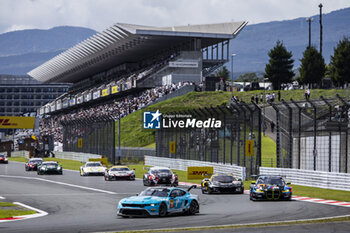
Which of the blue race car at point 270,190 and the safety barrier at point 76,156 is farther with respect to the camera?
the safety barrier at point 76,156

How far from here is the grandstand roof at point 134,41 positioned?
284 ft

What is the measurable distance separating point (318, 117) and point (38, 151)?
→ 5732 centimetres

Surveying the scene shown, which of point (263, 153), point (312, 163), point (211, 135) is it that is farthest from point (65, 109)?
point (312, 163)

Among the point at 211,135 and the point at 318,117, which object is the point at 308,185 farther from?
the point at 211,135

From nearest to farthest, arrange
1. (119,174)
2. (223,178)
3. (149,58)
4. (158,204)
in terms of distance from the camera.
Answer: (158,204) → (223,178) → (119,174) → (149,58)

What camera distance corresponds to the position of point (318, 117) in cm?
3291

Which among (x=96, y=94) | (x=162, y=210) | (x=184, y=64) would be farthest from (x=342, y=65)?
(x=162, y=210)

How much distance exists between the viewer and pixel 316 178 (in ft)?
110

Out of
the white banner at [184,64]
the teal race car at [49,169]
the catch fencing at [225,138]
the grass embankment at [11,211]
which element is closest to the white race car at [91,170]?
the teal race car at [49,169]

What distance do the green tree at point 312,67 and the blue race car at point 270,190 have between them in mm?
57056

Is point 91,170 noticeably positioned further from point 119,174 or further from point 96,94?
point 96,94

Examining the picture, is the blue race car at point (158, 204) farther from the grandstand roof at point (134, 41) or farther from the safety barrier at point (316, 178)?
the grandstand roof at point (134, 41)

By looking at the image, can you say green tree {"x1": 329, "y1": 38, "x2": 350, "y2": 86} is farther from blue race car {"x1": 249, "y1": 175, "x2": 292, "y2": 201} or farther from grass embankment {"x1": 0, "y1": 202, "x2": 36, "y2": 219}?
grass embankment {"x1": 0, "y1": 202, "x2": 36, "y2": 219}

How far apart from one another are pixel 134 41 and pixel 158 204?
72.1 meters
